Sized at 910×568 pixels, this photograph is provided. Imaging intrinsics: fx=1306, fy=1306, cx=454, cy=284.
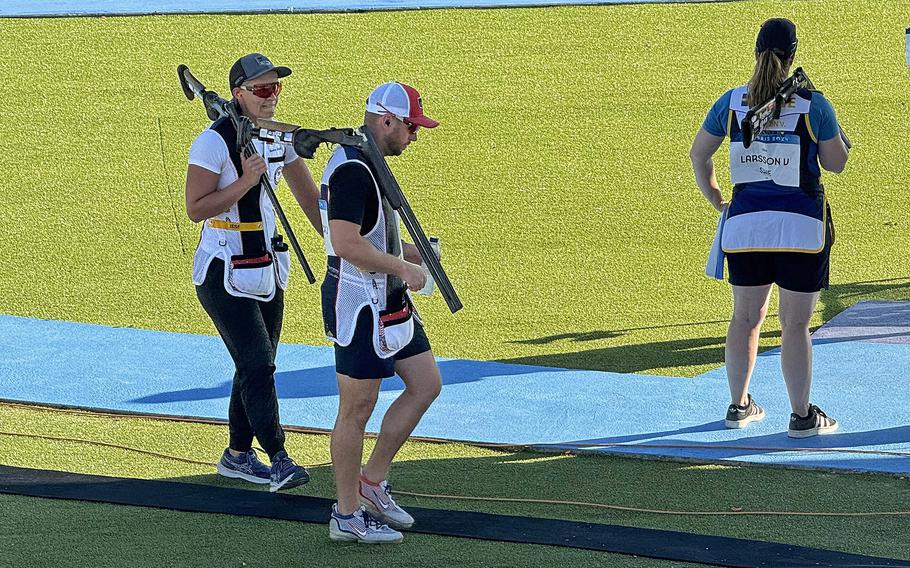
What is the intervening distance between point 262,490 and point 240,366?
1.84 feet

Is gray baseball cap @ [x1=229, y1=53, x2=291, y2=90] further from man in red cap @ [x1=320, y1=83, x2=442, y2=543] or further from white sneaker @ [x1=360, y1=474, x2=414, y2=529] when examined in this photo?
white sneaker @ [x1=360, y1=474, x2=414, y2=529]

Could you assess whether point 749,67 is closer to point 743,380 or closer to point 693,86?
point 693,86

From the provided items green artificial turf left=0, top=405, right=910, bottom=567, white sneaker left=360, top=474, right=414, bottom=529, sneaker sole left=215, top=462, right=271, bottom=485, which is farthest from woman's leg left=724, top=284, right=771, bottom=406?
sneaker sole left=215, top=462, right=271, bottom=485

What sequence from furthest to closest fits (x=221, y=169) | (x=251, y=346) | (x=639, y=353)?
(x=639, y=353) < (x=251, y=346) < (x=221, y=169)

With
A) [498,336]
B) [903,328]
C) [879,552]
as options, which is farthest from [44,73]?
[879,552]

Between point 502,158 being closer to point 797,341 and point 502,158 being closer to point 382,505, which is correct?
point 797,341

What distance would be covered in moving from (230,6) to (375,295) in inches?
583

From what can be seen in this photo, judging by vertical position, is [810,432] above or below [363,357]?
below

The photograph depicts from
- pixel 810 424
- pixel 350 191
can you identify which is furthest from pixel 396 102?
pixel 810 424

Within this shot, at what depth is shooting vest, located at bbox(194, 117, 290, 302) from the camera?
215 inches

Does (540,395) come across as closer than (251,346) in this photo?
No

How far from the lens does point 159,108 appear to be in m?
14.4

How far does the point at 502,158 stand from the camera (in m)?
12.9

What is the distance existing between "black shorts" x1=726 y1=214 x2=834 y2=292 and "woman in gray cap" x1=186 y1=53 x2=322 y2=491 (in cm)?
203
